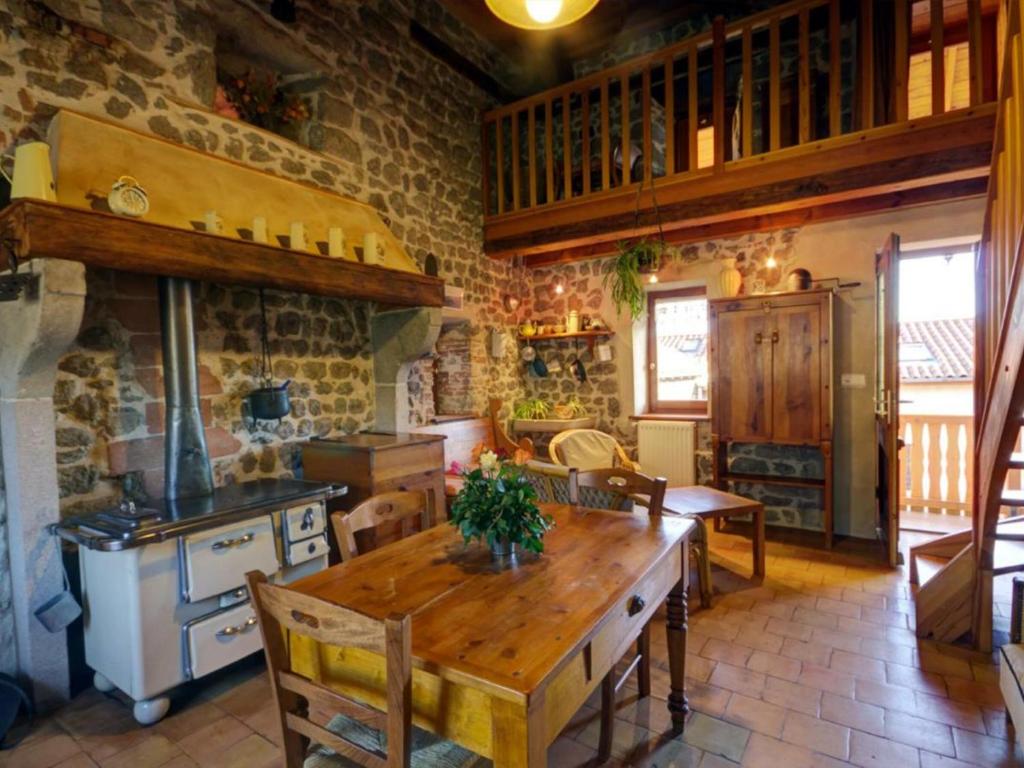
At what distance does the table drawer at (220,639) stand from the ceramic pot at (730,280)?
3.94 metres

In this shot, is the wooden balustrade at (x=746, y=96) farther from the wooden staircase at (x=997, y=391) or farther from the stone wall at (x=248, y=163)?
the wooden staircase at (x=997, y=391)

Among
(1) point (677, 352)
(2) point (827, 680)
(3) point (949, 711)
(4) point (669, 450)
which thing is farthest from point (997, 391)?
(1) point (677, 352)

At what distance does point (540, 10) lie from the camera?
1938 millimetres

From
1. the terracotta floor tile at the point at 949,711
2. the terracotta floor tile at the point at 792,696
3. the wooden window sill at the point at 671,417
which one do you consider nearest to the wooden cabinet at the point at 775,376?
the wooden window sill at the point at 671,417

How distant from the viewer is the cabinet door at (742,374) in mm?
4078

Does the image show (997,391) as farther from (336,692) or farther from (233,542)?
(233,542)

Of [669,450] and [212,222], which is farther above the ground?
[212,222]

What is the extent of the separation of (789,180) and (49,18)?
13.4 ft

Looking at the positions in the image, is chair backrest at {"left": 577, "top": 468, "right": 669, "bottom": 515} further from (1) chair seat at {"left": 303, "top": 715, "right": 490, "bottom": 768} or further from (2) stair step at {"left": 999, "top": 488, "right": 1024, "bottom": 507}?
(2) stair step at {"left": 999, "top": 488, "right": 1024, "bottom": 507}

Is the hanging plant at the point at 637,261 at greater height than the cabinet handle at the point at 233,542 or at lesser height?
greater

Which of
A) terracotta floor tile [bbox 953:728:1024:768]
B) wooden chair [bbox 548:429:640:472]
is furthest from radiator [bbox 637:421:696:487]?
terracotta floor tile [bbox 953:728:1024:768]

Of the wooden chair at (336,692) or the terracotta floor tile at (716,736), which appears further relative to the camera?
the terracotta floor tile at (716,736)

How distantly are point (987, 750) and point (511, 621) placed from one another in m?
1.92

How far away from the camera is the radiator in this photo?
4.68 meters
